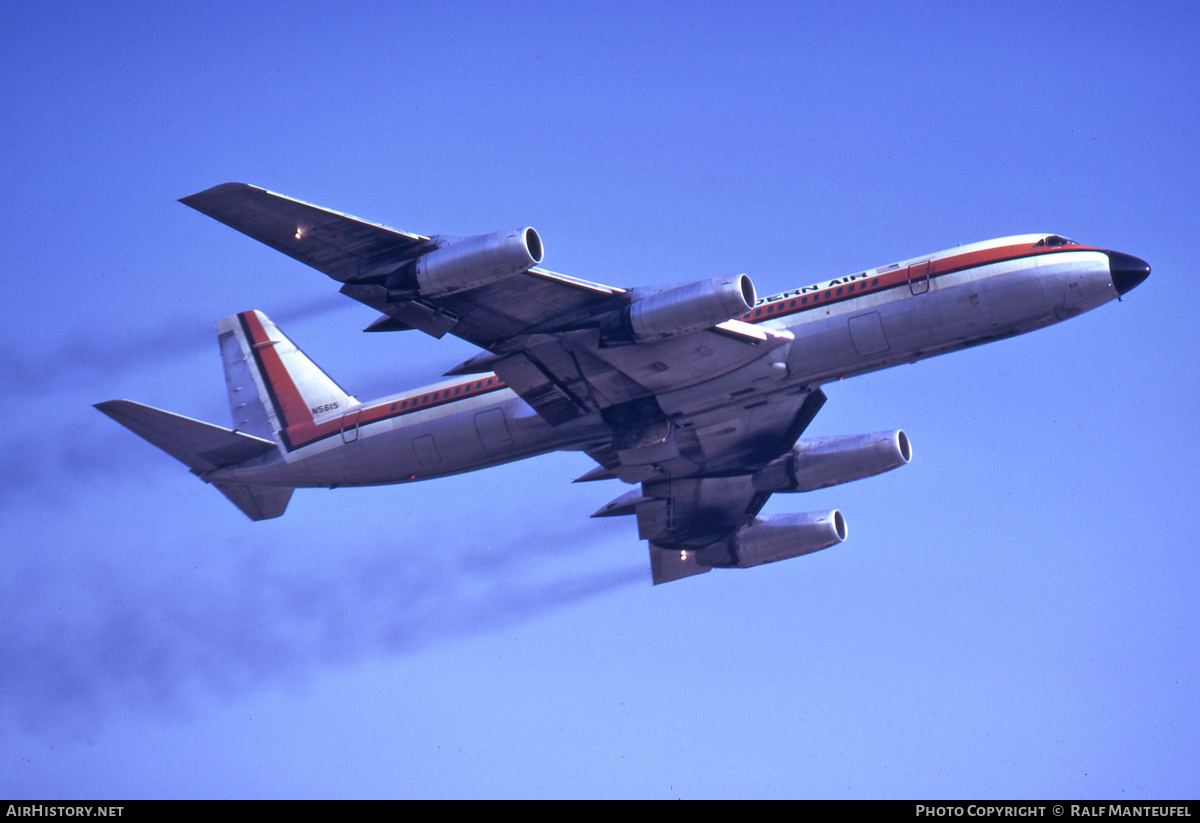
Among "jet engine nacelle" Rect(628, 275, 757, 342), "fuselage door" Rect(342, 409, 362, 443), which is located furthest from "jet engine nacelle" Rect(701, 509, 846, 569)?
"fuselage door" Rect(342, 409, 362, 443)

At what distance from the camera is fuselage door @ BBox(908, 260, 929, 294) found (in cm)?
3434

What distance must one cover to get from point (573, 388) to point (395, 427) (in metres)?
6.93

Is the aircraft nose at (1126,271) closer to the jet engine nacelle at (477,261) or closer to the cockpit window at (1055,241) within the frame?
the cockpit window at (1055,241)

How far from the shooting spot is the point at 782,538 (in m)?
44.5

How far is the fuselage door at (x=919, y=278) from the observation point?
113 feet

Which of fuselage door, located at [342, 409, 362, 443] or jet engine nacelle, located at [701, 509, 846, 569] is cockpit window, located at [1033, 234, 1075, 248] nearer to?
jet engine nacelle, located at [701, 509, 846, 569]

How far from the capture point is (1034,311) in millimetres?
33969

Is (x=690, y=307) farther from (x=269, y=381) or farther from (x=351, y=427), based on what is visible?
(x=269, y=381)

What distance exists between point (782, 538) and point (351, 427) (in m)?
16.6

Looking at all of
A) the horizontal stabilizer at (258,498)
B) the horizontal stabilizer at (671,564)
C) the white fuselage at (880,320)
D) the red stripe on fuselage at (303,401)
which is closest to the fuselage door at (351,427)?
the red stripe on fuselage at (303,401)

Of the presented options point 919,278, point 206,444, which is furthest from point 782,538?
point 206,444

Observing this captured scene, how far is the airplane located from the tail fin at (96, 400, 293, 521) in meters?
0.07
